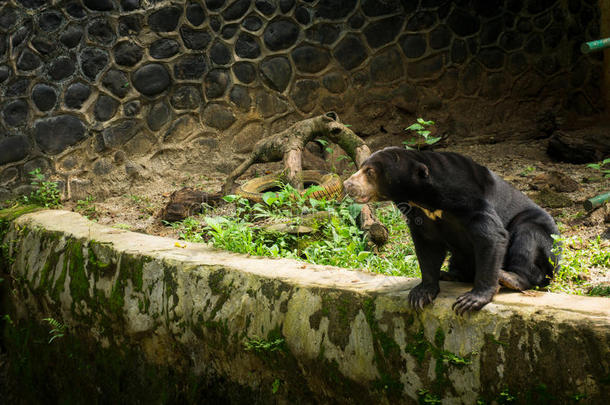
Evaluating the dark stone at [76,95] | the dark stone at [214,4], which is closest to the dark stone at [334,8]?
the dark stone at [214,4]

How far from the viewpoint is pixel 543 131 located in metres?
6.93

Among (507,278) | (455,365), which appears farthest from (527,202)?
(455,365)

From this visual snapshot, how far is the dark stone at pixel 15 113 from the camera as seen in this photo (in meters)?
6.05

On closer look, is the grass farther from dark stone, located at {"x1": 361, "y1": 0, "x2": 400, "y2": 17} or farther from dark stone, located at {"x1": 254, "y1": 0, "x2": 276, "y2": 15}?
dark stone, located at {"x1": 361, "y1": 0, "x2": 400, "y2": 17}

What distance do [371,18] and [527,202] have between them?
15.5 ft

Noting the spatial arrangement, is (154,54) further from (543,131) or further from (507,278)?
(507,278)

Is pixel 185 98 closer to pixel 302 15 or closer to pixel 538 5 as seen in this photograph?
pixel 302 15

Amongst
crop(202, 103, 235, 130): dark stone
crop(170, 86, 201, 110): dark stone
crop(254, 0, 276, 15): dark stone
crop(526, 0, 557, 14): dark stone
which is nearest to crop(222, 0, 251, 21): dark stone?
crop(254, 0, 276, 15): dark stone

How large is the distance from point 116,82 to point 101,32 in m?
0.56

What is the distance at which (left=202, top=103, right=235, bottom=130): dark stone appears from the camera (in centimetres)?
673

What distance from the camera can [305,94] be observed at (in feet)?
22.5

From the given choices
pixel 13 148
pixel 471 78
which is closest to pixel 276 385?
pixel 13 148

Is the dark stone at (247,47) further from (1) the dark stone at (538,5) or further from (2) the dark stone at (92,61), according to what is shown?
(1) the dark stone at (538,5)

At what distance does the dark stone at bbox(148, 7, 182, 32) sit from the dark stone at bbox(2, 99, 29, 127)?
65.3 inches
